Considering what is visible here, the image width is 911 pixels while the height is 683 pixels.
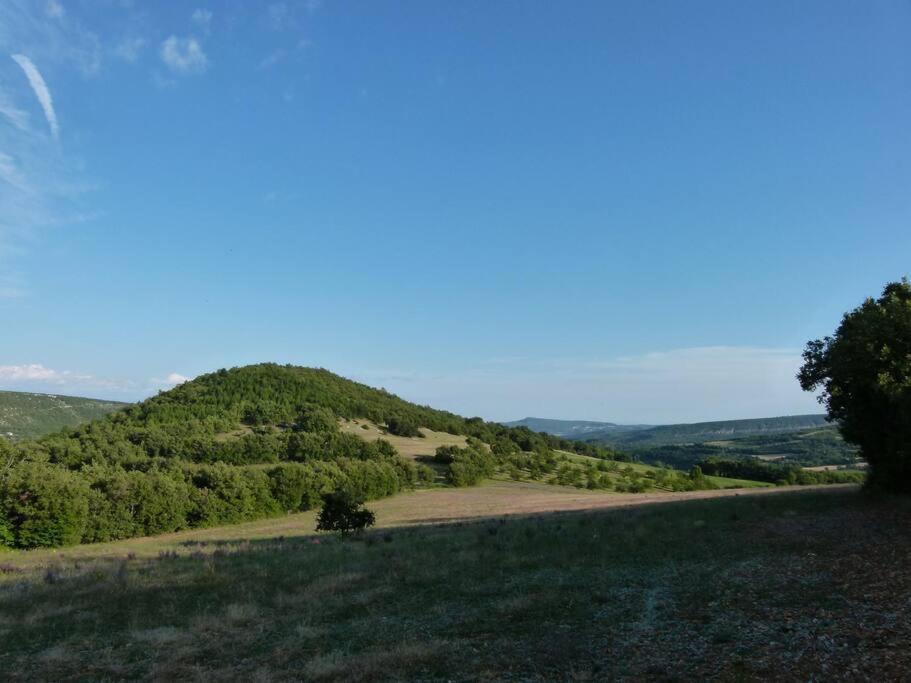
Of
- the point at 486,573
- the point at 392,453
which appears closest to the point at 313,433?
the point at 392,453

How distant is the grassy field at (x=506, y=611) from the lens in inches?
409

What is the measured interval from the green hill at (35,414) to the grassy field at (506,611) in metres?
172

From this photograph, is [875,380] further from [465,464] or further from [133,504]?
[465,464]

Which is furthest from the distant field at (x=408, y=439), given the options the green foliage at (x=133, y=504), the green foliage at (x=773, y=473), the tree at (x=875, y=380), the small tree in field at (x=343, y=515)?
the tree at (x=875, y=380)

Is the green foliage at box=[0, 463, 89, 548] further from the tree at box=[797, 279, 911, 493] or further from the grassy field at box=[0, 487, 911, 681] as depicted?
the tree at box=[797, 279, 911, 493]

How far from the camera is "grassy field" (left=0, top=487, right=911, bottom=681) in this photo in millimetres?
10391

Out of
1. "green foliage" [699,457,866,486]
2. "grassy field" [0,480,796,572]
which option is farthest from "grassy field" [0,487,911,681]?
"green foliage" [699,457,866,486]

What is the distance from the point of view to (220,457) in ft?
327

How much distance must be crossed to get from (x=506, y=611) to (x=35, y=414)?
213272 millimetres

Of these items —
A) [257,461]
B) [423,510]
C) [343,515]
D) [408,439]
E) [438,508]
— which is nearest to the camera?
[343,515]

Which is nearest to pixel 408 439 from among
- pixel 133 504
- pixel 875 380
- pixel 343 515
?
pixel 133 504

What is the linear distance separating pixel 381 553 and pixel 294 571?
4.88m

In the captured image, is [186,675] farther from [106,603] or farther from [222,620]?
[106,603]

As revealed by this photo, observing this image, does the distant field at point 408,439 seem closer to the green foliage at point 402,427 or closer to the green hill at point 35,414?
the green foliage at point 402,427
